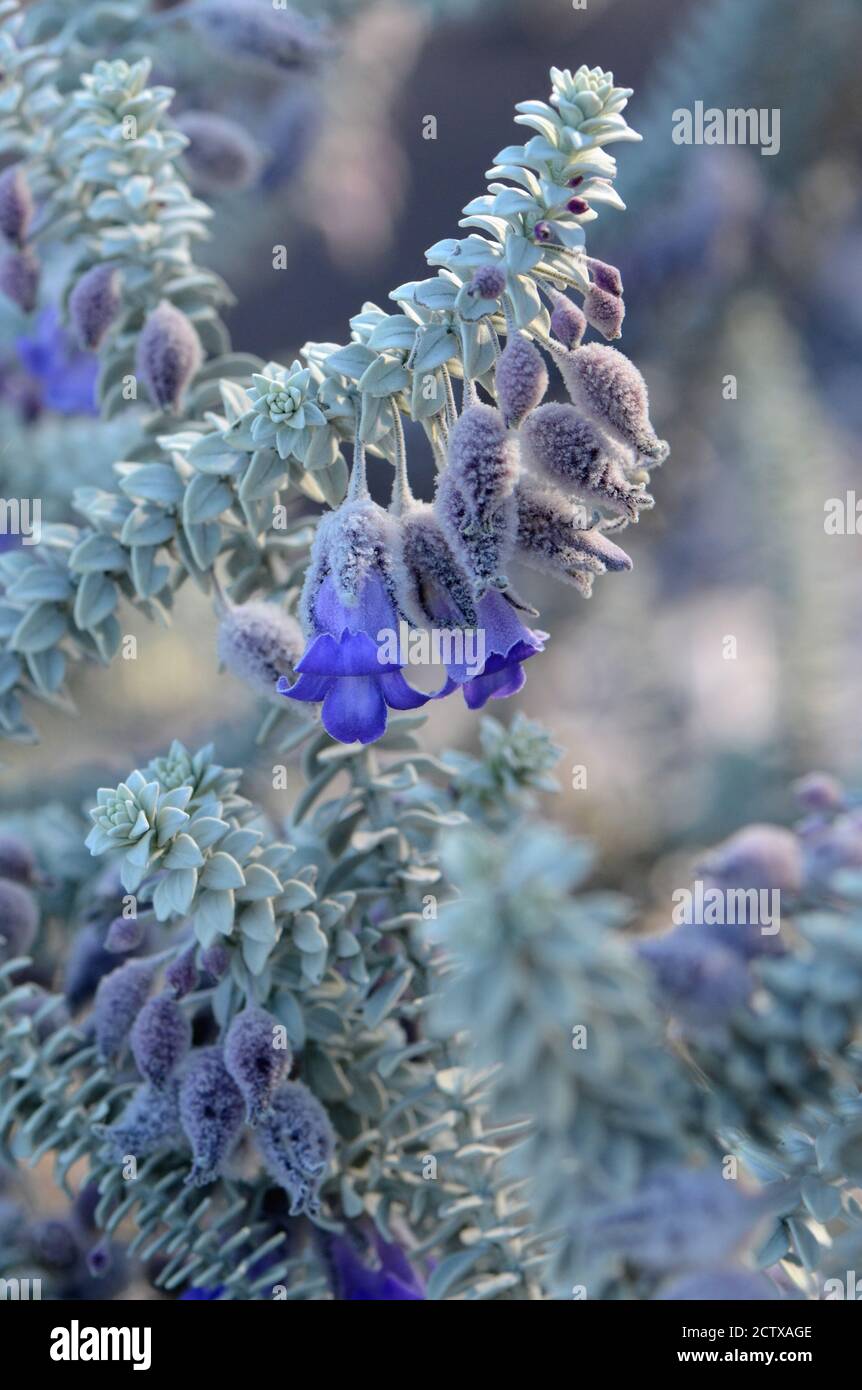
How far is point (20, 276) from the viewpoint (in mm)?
908

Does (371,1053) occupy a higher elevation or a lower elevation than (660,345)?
lower

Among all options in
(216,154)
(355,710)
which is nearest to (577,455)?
(355,710)

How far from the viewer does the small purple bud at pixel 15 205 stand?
87 centimetres

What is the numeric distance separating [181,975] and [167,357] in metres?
0.36

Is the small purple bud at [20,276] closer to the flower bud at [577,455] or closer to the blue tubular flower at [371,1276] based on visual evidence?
the flower bud at [577,455]

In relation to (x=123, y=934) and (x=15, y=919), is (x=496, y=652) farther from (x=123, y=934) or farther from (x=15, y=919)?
(x=15, y=919)

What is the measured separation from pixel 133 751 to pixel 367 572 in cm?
65

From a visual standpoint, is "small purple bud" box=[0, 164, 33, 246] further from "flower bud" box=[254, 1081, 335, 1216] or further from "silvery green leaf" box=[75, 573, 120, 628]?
"flower bud" box=[254, 1081, 335, 1216]

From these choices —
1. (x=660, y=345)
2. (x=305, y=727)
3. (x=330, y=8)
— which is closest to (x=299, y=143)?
(x=330, y=8)

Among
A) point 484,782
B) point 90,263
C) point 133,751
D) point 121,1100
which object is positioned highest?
point 90,263

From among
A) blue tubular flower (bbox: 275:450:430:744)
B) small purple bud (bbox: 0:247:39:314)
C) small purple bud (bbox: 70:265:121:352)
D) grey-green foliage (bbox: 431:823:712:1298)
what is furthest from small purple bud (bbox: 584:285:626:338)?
small purple bud (bbox: 0:247:39:314)

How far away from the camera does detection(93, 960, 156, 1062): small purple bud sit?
731 millimetres

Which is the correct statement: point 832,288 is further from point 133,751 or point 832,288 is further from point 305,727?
point 305,727

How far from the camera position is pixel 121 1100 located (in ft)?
2.52
